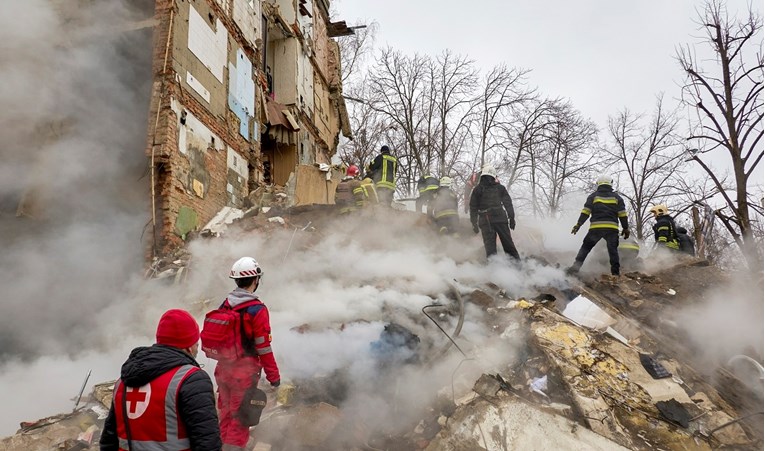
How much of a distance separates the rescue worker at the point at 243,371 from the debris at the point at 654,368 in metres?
3.45

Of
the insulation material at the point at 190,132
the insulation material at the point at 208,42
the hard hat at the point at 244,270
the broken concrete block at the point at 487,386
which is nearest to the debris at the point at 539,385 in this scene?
the broken concrete block at the point at 487,386

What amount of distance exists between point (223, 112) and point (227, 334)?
22.8 ft

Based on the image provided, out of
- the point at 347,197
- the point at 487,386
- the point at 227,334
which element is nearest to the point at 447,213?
the point at 347,197

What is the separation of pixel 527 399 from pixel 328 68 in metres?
16.8

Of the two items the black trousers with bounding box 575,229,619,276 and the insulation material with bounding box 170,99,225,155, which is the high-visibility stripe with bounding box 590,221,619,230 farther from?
the insulation material with bounding box 170,99,225,155

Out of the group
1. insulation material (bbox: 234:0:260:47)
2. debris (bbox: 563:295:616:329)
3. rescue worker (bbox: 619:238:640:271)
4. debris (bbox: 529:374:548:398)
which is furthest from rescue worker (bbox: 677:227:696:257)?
insulation material (bbox: 234:0:260:47)

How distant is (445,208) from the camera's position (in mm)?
8477

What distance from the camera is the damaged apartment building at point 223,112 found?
23.7ft

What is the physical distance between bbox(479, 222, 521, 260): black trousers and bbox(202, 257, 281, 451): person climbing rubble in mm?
4813

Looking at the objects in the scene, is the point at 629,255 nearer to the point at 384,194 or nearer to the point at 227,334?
the point at 384,194

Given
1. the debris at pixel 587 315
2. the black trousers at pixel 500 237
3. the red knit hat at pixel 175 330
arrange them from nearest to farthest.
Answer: the red knit hat at pixel 175 330, the debris at pixel 587 315, the black trousers at pixel 500 237

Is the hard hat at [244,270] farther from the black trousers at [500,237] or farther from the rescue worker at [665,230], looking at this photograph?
the rescue worker at [665,230]

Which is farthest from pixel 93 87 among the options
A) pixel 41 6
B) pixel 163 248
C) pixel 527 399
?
pixel 527 399

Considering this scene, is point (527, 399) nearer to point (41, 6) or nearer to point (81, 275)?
point (81, 275)
